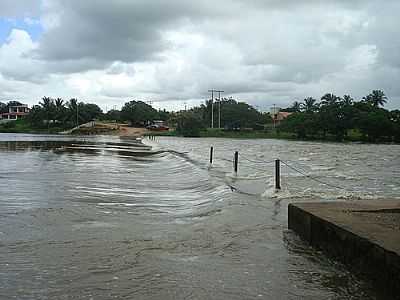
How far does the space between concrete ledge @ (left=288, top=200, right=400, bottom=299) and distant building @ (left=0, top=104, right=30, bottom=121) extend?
17211 cm

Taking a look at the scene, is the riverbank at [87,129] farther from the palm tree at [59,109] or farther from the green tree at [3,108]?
the green tree at [3,108]

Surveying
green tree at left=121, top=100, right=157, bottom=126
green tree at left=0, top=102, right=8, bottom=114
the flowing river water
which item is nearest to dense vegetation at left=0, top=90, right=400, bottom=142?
green tree at left=121, top=100, right=157, bottom=126

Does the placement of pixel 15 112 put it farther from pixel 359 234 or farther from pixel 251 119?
pixel 359 234

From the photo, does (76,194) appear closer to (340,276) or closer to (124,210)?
(124,210)

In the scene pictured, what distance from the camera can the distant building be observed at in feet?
556

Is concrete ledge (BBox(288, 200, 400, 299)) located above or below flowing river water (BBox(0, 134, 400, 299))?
above

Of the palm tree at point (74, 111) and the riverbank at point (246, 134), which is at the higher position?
the palm tree at point (74, 111)

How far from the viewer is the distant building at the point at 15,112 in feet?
556

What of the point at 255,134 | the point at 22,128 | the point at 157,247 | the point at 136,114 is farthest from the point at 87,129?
the point at 157,247

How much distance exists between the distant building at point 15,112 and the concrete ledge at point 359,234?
172111 mm

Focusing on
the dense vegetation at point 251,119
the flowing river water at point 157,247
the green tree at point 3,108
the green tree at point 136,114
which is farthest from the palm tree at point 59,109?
the flowing river water at point 157,247

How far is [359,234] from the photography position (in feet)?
21.0

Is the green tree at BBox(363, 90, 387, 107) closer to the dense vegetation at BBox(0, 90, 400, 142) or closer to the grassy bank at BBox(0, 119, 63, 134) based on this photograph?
the dense vegetation at BBox(0, 90, 400, 142)

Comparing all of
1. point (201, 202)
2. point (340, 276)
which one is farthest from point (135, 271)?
point (201, 202)
